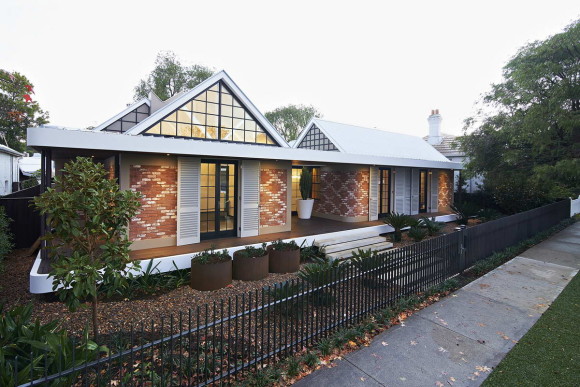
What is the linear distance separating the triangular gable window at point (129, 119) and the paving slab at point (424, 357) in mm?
14757

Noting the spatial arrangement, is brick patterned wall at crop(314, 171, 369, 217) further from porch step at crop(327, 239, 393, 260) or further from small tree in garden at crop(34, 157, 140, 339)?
small tree in garden at crop(34, 157, 140, 339)

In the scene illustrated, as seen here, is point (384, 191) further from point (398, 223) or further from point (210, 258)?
point (210, 258)

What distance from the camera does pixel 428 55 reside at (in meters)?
14.0

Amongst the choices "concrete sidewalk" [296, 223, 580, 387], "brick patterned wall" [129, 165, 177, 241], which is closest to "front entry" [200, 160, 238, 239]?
"brick patterned wall" [129, 165, 177, 241]

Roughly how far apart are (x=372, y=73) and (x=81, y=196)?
67.4 ft

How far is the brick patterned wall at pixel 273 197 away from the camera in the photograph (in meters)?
10.0

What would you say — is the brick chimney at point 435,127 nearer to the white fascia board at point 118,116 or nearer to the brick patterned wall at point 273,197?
the brick patterned wall at point 273,197

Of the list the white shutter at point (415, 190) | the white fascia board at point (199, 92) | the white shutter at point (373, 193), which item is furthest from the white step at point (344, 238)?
the white shutter at point (415, 190)

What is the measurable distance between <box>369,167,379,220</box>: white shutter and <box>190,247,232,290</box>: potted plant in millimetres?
8386

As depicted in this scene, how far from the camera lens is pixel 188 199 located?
844cm

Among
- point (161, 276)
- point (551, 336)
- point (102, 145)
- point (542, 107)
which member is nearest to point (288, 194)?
point (161, 276)

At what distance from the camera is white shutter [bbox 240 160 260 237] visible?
9.46 m

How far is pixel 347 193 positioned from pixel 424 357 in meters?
9.22

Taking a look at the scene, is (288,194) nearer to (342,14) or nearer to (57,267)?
(342,14)
